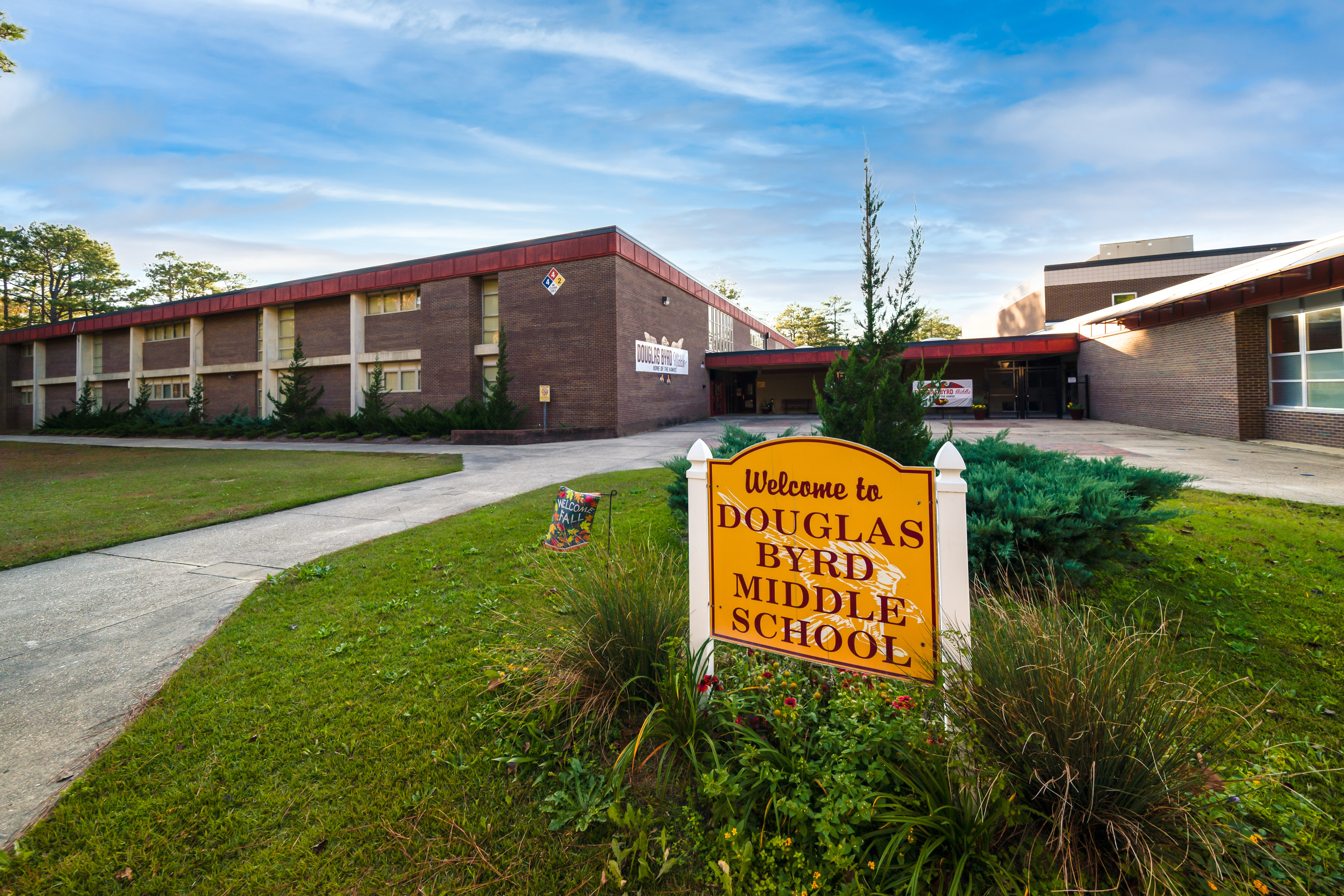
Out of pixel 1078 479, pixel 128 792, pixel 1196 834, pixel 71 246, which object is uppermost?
pixel 71 246

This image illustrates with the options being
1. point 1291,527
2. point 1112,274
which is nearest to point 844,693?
point 1291,527

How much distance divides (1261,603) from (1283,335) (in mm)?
18587

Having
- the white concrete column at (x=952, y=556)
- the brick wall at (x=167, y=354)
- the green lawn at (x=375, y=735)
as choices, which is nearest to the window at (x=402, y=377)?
the brick wall at (x=167, y=354)

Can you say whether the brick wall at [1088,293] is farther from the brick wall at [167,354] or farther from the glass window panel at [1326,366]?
the brick wall at [167,354]

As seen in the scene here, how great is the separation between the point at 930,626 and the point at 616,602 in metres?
1.54

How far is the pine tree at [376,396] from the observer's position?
27.8 meters

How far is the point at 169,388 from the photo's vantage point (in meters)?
37.8

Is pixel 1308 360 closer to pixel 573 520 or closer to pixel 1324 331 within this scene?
pixel 1324 331

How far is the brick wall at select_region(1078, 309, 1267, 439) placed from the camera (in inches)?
680

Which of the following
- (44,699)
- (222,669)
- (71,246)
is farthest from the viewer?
(71,246)

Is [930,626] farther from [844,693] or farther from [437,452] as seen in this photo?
[437,452]

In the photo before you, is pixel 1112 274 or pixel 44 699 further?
pixel 1112 274

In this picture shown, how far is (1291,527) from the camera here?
20.3ft

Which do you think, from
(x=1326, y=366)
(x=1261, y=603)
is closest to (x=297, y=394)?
(x=1261, y=603)
